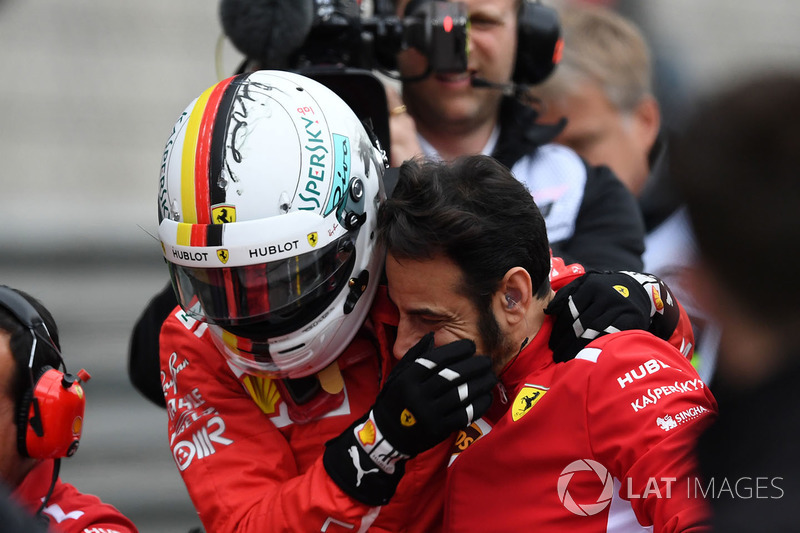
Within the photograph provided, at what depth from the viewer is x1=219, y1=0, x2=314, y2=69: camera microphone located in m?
2.47

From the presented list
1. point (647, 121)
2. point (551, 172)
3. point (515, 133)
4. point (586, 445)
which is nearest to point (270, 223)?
point (586, 445)

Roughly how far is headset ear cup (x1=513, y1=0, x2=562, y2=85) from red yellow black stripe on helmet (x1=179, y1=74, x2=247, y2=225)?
46.3 inches

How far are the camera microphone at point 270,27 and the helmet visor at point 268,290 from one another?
66cm

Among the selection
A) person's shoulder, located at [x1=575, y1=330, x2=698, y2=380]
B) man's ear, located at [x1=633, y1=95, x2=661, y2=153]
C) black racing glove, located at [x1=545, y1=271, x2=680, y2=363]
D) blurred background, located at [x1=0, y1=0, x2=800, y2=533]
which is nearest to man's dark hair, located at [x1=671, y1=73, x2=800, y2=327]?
person's shoulder, located at [x1=575, y1=330, x2=698, y2=380]

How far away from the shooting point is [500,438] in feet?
6.42

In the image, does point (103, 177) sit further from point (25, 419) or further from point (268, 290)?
point (268, 290)

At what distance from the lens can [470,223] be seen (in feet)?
6.59

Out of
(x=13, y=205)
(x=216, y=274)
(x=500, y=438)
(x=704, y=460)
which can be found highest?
(x=704, y=460)

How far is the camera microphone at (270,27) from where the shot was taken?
247cm

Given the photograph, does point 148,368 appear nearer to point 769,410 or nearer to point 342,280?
point 342,280

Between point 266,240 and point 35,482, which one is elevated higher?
point 266,240

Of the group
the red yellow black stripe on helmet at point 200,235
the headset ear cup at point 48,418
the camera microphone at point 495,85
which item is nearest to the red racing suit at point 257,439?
the headset ear cup at point 48,418

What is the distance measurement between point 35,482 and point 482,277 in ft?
3.36

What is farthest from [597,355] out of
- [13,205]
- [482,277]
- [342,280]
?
[13,205]
